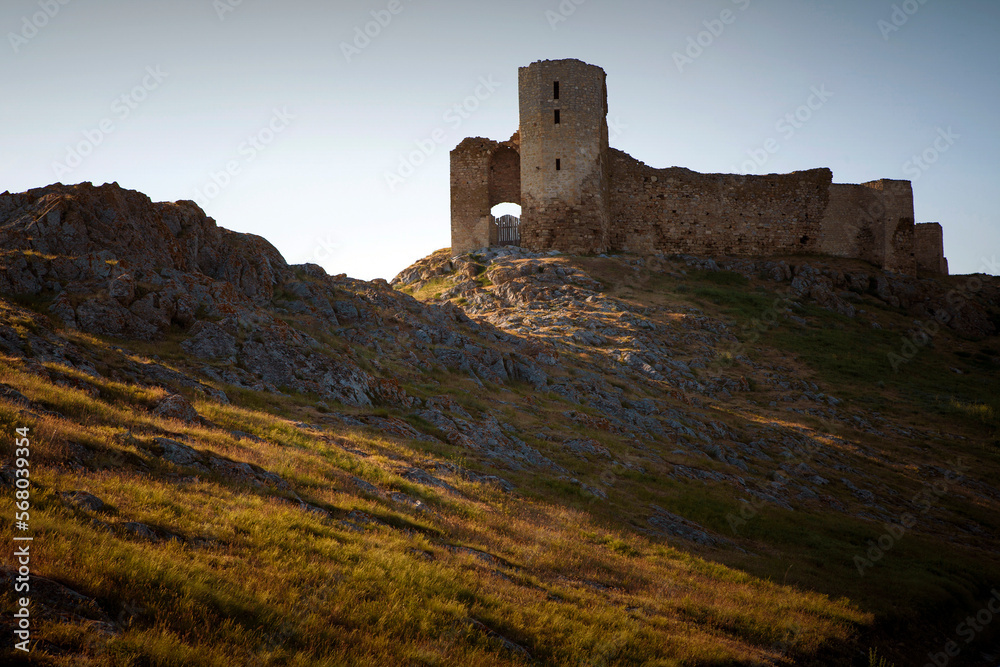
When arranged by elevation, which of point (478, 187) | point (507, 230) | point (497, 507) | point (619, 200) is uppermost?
point (478, 187)

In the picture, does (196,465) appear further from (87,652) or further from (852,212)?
(852,212)

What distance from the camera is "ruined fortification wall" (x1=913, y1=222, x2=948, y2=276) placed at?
194 ft

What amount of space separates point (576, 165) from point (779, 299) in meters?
15.3

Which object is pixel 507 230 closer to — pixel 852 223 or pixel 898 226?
pixel 852 223

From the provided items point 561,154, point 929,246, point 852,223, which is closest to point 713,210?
point 852,223

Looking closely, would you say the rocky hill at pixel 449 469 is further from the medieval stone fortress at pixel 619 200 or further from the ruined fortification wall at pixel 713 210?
the ruined fortification wall at pixel 713 210

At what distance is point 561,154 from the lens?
41812mm

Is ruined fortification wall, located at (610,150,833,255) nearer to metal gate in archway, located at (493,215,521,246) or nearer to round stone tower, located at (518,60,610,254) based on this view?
round stone tower, located at (518,60,610,254)

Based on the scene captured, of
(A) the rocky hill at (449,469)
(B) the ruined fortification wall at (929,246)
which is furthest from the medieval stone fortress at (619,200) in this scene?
(B) the ruined fortification wall at (929,246)

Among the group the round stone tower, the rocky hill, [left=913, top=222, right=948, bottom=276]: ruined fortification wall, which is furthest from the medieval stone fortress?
[left=913, top=222, right=948, bottom=276]: ruined fortification wall

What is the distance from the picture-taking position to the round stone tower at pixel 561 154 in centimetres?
4159

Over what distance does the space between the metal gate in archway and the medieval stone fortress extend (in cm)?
7

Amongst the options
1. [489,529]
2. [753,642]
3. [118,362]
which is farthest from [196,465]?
[753,642]

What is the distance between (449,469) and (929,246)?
199 feet
